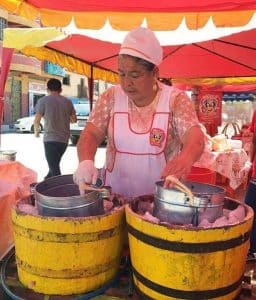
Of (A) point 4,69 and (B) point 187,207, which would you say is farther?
(A) point 4,69

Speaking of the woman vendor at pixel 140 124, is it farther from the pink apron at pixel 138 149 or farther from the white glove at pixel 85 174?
the white glove at pixel 85 174

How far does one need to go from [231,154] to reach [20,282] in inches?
205

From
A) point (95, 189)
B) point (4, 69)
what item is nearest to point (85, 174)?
point (95, 189)

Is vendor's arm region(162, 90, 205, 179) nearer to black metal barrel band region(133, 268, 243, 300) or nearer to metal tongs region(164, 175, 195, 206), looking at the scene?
metal tongs region(164, 175, 195, 206)

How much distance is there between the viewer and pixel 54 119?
5832 mm

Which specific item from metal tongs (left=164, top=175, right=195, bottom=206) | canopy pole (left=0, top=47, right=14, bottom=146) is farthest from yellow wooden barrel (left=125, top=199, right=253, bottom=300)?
canopy pole (left=0, top=47, right=14, bottom=146)

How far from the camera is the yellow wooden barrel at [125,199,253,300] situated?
3.77 ft

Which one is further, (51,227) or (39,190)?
(39,190)

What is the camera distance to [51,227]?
1255 mm

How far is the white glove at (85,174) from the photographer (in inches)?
56.9

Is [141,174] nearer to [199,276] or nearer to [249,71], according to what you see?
[199,276]

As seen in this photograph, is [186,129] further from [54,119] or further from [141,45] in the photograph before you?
[54,119]

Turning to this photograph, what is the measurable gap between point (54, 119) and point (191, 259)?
491cm

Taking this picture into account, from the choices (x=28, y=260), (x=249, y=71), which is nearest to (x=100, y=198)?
(x=28, y=260)
